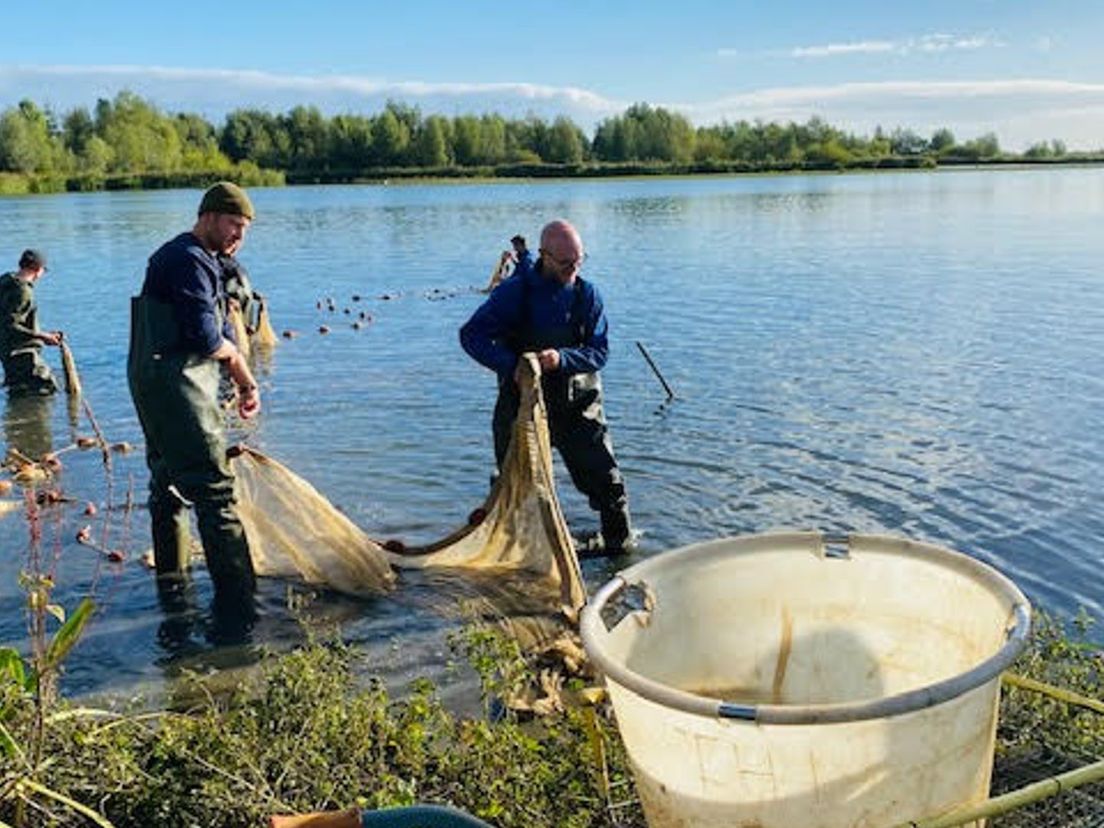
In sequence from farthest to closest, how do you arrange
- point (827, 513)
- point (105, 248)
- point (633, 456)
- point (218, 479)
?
point (105, 248) < point (633, 456) < point (827, 513) < point (218, 479)

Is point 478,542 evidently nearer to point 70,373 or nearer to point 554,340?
point 554,340

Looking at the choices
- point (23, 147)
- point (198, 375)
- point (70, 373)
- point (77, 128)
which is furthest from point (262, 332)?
point (77, 128)

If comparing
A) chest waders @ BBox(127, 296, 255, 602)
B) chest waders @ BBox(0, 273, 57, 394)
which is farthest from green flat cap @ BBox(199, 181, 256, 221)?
chest waders @ BBox(0, 273, 57, 394)

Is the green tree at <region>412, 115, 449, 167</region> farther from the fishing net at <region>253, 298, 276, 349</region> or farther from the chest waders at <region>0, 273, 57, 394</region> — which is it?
the chest waders at <region>0, 273, 57, 394</region>

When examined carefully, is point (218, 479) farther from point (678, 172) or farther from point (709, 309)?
point (678, 172)

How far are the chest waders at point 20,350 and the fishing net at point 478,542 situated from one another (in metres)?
8.68

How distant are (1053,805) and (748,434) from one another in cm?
757

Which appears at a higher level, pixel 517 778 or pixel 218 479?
pixel 218 479

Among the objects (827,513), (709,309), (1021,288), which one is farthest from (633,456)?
(1021,288)

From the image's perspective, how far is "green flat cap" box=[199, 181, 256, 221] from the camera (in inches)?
245

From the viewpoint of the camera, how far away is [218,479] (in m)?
6.41

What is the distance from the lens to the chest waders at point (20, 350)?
14109 mm

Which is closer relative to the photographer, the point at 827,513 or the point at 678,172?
the point at 827,513

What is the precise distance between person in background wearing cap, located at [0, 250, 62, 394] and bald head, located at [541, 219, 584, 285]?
9.19 m
